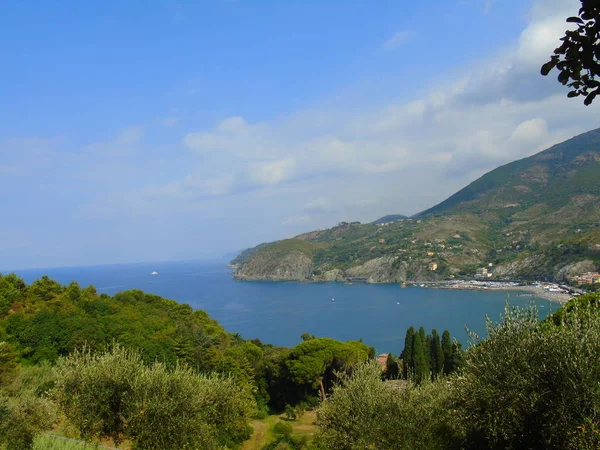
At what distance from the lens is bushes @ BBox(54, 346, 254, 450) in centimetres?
1199

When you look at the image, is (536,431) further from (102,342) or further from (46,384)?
(102,342)

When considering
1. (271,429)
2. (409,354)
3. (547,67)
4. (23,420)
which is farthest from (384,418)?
(409,354)

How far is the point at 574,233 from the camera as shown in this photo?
15325cm

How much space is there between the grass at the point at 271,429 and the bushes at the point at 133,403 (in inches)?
388

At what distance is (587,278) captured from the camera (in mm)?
103312

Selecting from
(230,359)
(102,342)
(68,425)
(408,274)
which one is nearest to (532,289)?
(408,274)

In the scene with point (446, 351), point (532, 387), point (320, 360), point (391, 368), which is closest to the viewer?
point (532, 387)

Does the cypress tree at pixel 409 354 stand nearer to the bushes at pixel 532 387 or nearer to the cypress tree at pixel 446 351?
the cypress tree at pixel 446 351

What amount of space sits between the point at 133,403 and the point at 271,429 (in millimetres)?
15125

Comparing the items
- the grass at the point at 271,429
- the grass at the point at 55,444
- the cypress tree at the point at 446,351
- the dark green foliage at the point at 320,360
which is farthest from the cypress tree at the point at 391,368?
the grass at the point at 55,444

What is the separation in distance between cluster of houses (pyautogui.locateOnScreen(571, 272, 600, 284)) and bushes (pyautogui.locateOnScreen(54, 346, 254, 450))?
116179mm

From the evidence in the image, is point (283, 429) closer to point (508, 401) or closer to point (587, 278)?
point (508, 401)

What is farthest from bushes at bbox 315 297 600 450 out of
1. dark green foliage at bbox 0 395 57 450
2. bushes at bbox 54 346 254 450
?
dark green foliage at bbox 0 395 57 450

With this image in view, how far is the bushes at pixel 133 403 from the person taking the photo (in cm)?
1199
